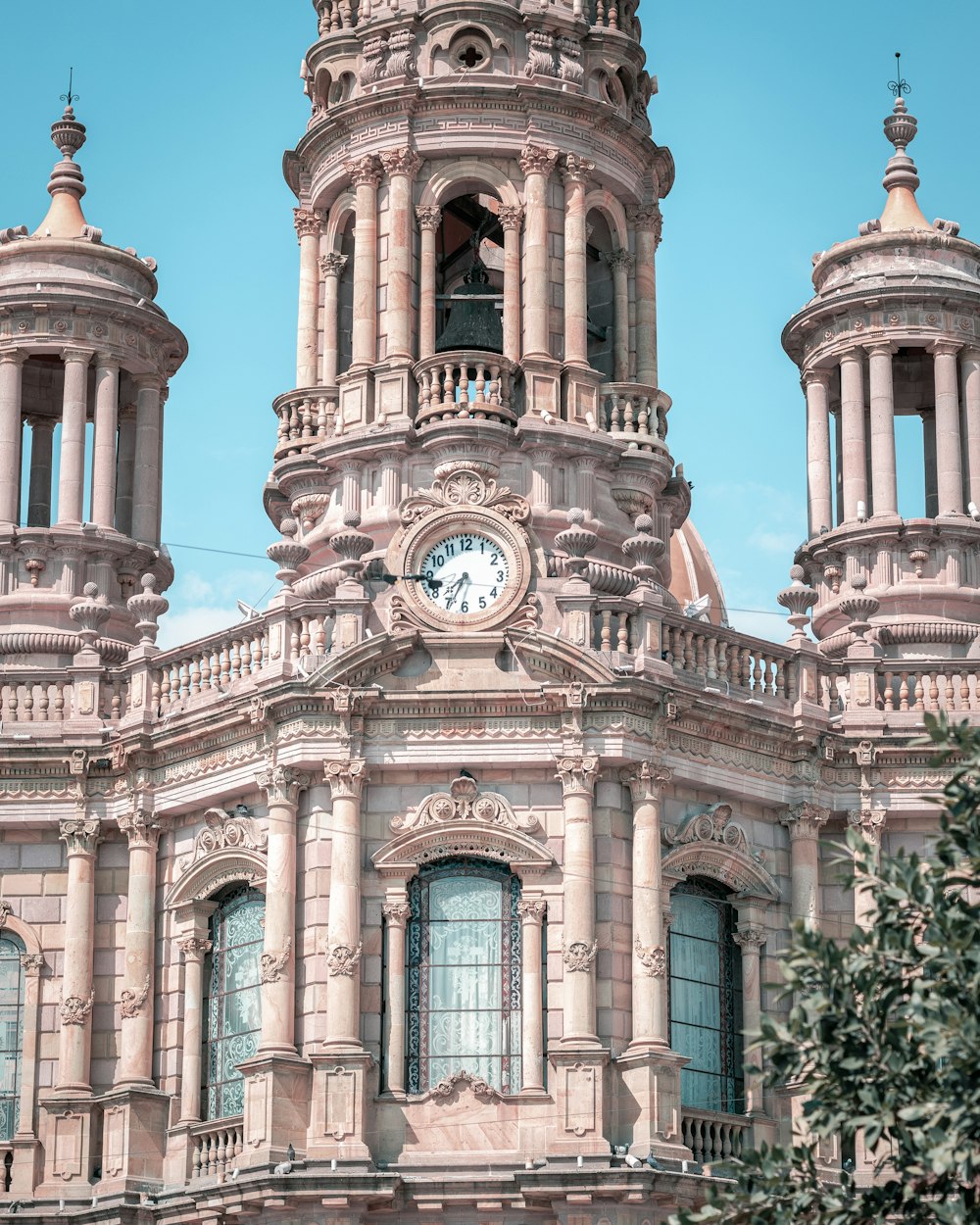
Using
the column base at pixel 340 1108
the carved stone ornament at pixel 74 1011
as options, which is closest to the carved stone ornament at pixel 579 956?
the column base at pixel 340 1108

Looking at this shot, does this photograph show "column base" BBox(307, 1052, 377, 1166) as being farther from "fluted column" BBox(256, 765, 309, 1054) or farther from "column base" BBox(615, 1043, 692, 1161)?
"column base" BBox(615, 1043, 692, 1161)

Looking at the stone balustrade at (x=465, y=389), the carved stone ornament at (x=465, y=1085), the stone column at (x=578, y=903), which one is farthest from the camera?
the stone balustrade at (x=465, y=389)

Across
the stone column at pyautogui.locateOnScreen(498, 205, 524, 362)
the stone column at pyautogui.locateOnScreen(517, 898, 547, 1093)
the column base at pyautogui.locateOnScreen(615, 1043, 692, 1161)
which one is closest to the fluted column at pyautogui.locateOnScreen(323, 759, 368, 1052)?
the stone column at pyautogui.locateOnScreen(517, 898, 547, 1093)

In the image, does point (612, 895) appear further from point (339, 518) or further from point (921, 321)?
point (921, 321)

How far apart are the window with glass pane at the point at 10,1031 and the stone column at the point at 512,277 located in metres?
11.7

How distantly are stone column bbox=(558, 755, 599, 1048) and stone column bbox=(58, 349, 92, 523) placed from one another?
11461 millimetres

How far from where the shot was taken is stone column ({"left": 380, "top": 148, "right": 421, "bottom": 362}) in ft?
148

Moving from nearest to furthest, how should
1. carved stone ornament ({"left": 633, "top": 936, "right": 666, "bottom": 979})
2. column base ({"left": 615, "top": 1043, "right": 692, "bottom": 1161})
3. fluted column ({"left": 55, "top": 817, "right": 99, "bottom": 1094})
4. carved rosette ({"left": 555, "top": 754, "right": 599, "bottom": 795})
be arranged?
column base ({"left": 615, "top": 1043, "right": 692, "bottom": 1161}) < carved stone ornament ({"left": 633, "top": 936, "right": 666, "bottom": 979}) < carved rosette ({"left": 555, "top": 754, "right": 599, "bottom": 795}) < fluted column ({"left": 55, "top": 817, "right": 99, "bottom": 1094})

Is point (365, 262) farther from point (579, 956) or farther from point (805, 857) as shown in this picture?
point (579, 956)

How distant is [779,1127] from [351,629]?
915 centimetres

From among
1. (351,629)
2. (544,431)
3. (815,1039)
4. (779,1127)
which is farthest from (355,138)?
(815,1039)

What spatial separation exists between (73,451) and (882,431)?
13.2 m

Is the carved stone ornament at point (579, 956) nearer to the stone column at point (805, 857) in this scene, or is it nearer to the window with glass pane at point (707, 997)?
the window with glass pane at point (707, 997)

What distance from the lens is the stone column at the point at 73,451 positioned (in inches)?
1886
